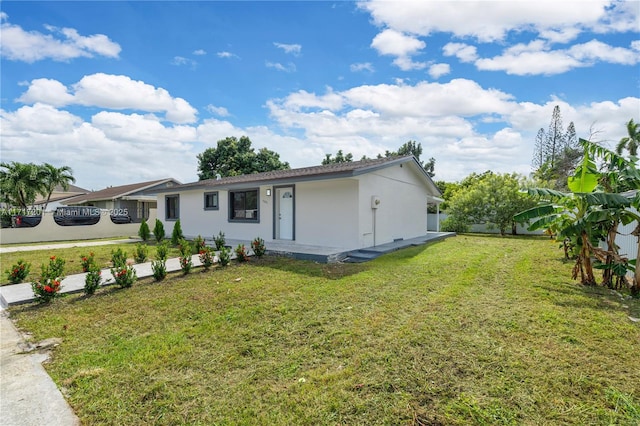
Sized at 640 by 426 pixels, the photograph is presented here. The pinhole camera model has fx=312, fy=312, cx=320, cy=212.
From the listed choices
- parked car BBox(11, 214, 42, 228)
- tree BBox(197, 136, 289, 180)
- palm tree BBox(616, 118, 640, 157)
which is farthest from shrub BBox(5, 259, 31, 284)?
palm tree BBox(616, 118, 640, 157)

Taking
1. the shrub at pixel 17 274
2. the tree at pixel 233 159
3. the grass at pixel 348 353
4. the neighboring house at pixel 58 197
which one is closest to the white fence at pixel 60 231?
the neighboring house at pixel 58 197

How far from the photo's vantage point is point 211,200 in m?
14.9

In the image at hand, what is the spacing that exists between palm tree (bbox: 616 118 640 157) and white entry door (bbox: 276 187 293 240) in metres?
28.8

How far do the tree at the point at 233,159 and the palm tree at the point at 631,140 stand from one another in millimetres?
31049

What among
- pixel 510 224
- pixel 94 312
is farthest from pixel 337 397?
pixel 510 224

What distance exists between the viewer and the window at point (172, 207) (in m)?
16.7

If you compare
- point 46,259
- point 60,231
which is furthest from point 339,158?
point 46,259

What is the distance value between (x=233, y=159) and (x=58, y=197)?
1034 inches

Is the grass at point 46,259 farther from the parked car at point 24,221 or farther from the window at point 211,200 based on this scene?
the parked car at point 24,221

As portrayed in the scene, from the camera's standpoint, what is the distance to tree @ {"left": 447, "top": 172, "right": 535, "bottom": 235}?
18.1 m

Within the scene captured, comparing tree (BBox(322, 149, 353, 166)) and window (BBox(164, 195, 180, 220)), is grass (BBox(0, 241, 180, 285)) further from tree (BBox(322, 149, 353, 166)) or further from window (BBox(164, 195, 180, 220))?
tree (BBox(322, 149, 353, 166))

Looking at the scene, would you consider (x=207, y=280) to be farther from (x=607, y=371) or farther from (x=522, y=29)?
(x=522, y=29)

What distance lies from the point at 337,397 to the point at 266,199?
10.2m

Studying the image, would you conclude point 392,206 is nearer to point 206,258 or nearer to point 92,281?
point 206,258
